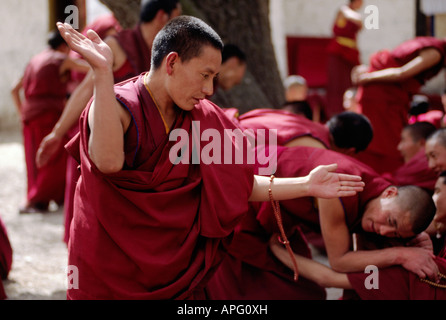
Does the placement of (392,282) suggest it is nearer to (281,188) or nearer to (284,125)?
(281,188)

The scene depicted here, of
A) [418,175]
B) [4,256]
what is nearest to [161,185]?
[4,256]

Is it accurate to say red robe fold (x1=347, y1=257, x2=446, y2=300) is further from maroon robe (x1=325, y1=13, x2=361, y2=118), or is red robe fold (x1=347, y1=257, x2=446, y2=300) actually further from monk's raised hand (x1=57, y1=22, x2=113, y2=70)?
maroon robe (x1=325, y1=13, x2=361, y2=118)

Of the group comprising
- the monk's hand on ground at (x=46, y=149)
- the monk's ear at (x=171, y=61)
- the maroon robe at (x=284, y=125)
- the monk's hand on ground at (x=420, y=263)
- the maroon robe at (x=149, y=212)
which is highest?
the monk's ear at (x=171, y=61)

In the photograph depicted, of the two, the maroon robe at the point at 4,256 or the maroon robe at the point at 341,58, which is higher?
the maroon robe at the point at 341,58

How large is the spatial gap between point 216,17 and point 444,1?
3.09 m

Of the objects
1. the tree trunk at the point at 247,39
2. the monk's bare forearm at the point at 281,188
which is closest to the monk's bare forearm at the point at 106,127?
the monk's bare forearm at the point at 281,188

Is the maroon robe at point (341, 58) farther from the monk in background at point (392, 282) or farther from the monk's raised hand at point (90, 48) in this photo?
the monk's raised hand at point (90, 48)

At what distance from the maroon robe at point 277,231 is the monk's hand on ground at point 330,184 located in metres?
0.35

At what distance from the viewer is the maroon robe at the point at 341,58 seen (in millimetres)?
7551

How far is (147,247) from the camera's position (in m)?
2.11

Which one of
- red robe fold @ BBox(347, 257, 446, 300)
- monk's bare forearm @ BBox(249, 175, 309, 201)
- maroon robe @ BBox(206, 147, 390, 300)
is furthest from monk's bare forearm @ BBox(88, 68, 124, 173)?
red robe fold @ BBox(347, 257, 446, 300)

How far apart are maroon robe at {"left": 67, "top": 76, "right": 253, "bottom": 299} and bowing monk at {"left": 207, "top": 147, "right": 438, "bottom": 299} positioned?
1.13 ft
